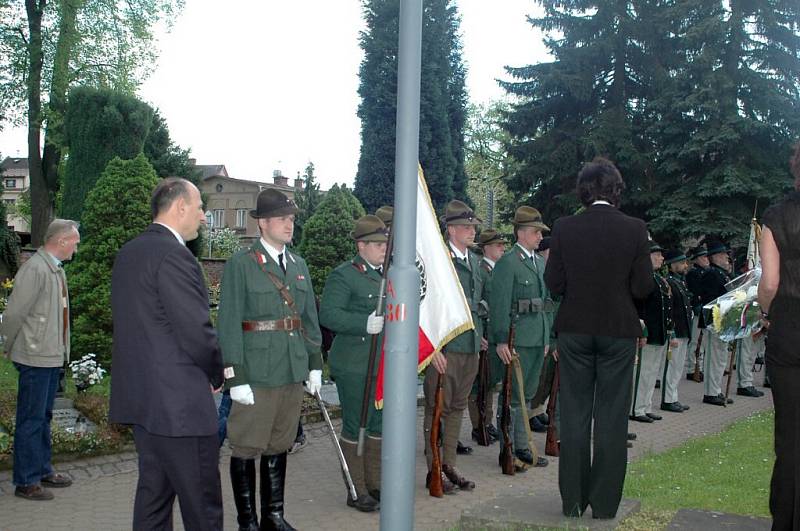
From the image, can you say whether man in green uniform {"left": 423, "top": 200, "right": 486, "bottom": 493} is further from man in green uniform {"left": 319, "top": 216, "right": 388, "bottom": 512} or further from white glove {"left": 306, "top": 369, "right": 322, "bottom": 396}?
white glove {"left": 306, "top": 369, "right": 322, "bottom": 396}

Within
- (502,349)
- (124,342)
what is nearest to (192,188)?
(124,342)

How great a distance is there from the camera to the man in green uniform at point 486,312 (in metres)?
9.30

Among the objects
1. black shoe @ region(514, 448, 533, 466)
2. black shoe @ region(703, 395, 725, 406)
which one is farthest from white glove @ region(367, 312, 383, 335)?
black shoe @ region(703, 395, 725, 406)

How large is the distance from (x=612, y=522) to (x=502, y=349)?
288cm

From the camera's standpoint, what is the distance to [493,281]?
27.0 ft

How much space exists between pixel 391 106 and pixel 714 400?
17.8 m

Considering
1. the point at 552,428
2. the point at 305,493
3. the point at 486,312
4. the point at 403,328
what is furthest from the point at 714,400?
the point at 403,328

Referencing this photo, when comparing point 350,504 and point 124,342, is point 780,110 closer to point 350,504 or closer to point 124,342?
point 350,504

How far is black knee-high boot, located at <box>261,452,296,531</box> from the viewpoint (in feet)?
19.2

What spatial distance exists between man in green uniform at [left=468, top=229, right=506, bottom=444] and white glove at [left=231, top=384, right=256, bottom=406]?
12.2ft

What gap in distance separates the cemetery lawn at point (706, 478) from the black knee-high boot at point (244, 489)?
7.79ft

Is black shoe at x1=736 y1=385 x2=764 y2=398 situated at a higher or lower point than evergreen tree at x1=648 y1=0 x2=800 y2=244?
lower

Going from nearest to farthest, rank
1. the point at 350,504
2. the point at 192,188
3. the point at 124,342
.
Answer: the point at 124,342, the point at 192,188, the point at 350,504

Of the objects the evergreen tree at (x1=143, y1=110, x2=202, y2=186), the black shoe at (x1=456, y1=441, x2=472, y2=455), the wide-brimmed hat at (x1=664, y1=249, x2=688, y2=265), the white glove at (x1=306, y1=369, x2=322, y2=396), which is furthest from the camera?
the evergreen tree at (x1=143, y1=110, x2=202, y2=186)
